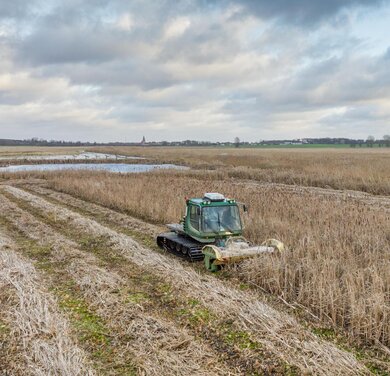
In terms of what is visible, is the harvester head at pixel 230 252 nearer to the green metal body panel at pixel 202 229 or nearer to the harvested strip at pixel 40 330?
the green metal body panel at pixel 202 229

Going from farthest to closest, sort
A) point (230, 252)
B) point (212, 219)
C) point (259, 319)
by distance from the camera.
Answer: point (212, 219) → point (230, 252) → point (259, 319)

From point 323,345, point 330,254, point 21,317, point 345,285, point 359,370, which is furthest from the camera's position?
point 330,254

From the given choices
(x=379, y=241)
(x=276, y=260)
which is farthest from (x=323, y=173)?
(x=276, y=260)

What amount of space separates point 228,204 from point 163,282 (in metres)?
2.44

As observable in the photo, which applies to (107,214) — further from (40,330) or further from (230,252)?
(40,330)

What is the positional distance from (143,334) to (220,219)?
4.04m

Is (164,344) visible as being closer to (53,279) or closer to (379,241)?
(53,279)

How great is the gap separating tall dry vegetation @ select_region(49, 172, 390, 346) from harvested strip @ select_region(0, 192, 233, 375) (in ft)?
7.16

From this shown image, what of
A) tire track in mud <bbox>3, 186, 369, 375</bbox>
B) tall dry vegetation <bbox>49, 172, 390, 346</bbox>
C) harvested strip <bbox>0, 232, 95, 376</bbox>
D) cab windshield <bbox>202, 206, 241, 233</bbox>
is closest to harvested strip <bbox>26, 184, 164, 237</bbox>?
tall dry vegetation <bbox>49, 172, 390, 346</bbox>

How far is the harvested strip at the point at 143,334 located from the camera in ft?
15.7

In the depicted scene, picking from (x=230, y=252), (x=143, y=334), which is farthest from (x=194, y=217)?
(x=143, y=334)

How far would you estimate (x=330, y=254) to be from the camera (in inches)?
329

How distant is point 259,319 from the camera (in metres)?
5.93

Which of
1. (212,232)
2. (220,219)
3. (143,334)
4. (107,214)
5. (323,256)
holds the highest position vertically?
(220,219)
